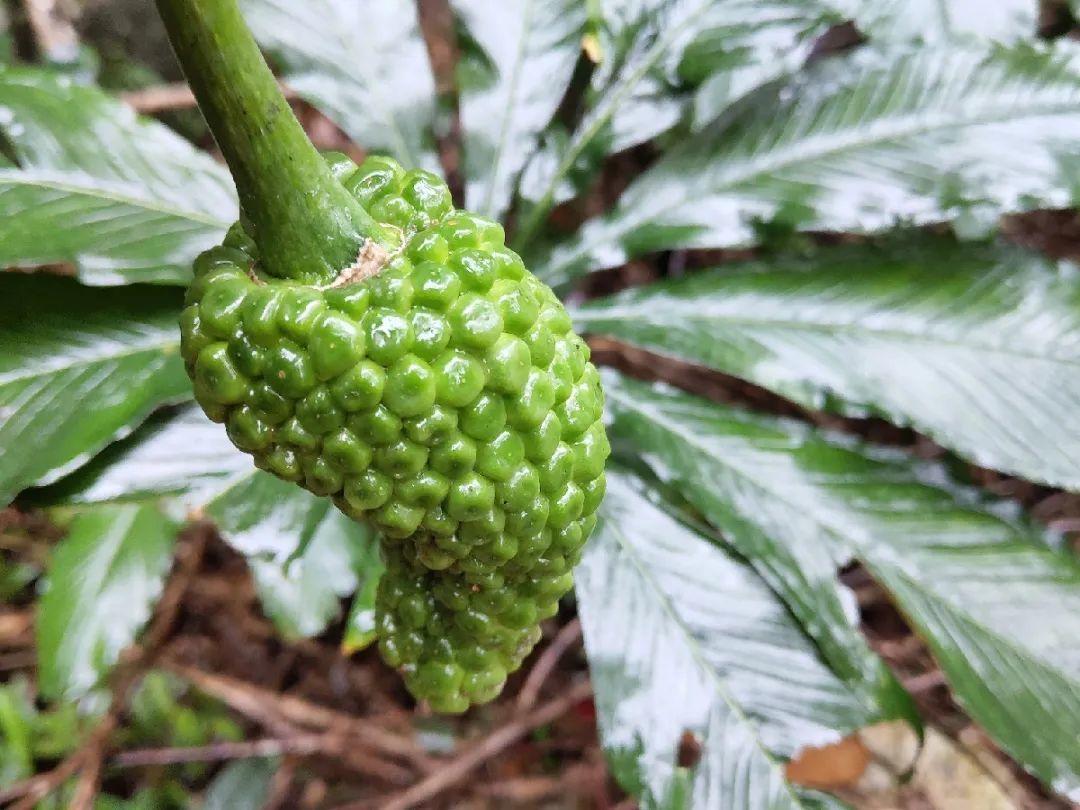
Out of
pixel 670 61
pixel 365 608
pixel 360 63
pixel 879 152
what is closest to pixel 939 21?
pixel 879 152

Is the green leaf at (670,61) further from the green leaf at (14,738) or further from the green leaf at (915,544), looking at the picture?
the green leaf at (14,738)

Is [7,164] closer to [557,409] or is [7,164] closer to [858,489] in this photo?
[557,409]

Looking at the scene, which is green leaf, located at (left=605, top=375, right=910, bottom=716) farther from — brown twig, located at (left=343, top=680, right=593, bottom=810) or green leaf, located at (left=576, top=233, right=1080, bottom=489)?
brown twig, located at (left=343, top=680, right=593, bottom=810)

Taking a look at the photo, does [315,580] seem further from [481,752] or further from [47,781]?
[47,781]

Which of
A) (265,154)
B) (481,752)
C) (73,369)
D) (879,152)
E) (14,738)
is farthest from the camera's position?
(481,752)

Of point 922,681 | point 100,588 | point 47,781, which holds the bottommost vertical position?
point 47,781

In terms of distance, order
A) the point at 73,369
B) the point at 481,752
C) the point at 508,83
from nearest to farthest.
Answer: the point at 73,369, the point at 508,83, the point at 481,752

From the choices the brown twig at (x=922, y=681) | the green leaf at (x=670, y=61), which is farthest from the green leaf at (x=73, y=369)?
the brown twig at (x=922, y=681)

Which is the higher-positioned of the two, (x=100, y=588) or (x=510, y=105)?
(x=510, y=105)
